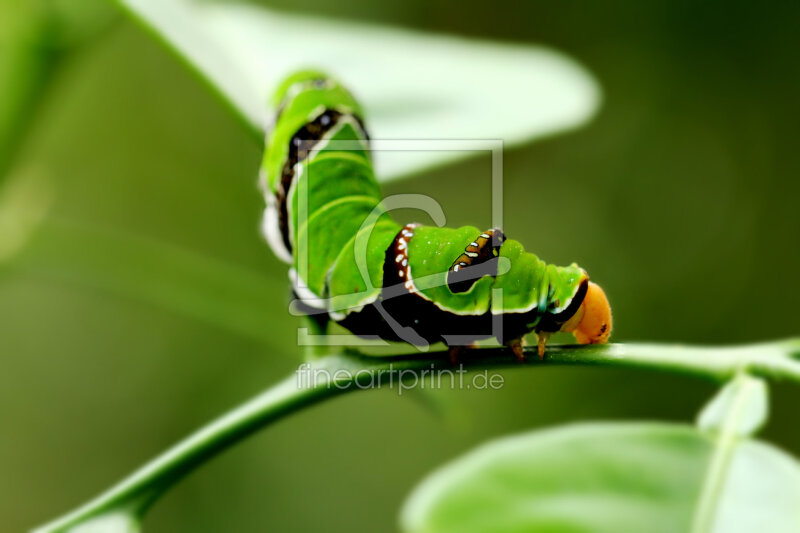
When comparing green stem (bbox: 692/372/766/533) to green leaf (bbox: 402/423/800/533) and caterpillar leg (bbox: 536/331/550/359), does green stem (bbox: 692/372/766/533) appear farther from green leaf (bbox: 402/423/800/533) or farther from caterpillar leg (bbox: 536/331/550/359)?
caterpillar leg (bbox: 536/331/550/359)

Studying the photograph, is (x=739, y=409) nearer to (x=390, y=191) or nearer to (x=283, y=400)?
(x=283, y=400)

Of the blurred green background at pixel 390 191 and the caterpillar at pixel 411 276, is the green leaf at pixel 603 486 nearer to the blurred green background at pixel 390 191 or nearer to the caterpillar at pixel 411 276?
the caterpillar at pixel 411 276

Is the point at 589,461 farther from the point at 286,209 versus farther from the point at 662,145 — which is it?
the point at 662,145

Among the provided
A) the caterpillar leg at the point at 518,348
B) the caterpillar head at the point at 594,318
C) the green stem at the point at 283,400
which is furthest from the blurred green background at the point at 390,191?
the green stem at the point at 283,400

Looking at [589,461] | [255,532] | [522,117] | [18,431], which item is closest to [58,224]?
[522,117]

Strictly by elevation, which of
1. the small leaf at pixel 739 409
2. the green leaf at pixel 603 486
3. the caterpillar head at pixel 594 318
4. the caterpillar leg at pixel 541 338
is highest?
the caterpillar head at pixel 594 318

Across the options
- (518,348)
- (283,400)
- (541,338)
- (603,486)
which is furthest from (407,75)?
(603,486)

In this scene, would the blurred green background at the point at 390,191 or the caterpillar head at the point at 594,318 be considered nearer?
the caterpillar head at the point at 594,318
